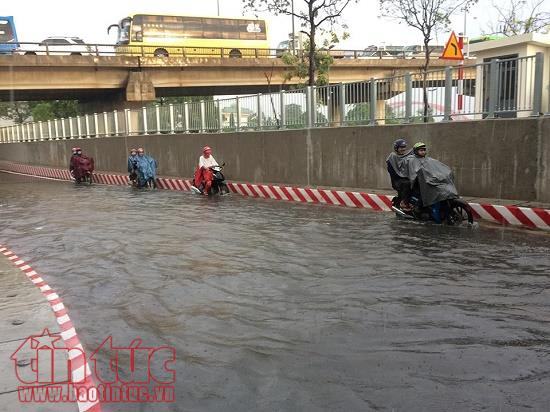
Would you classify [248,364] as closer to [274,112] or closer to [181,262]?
[181,262]

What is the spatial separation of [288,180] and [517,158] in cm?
752

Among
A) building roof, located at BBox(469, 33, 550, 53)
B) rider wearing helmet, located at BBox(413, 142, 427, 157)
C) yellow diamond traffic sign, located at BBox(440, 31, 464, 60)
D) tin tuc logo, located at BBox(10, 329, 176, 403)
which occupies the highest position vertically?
building roof, located at BBox(469, 33, 550, 53)

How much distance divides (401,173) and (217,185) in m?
7.70

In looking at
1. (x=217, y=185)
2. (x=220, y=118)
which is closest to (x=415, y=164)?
(x=217, y=185)

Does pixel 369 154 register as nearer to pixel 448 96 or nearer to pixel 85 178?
pixel 448 96

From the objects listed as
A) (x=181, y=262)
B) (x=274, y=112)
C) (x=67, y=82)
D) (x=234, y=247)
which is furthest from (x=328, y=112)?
(x=67, y=82)

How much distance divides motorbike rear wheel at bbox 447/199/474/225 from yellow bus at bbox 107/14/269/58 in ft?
96.7

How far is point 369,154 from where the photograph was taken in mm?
13867

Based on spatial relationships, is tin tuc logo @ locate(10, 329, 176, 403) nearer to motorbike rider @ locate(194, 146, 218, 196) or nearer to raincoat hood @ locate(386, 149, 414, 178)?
raincoat hood @ locate(386, 149, 414, 178)

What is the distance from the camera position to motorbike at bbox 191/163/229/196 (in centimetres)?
1689

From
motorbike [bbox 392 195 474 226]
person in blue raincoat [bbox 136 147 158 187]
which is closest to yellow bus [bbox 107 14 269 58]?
person in blue raincoat [bbox 136 147 158 187]

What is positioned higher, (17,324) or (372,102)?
(372,102)

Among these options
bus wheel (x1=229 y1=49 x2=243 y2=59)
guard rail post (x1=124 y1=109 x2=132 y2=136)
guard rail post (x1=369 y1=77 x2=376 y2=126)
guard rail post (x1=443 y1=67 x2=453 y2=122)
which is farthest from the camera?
bus wheel (x1=229 y1=49 x2=243 y2=59)

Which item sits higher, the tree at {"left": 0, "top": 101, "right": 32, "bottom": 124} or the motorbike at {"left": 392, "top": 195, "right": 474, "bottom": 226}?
the tree at {"left": 0, "top": 101, "right": 32, "bottom": 124}
